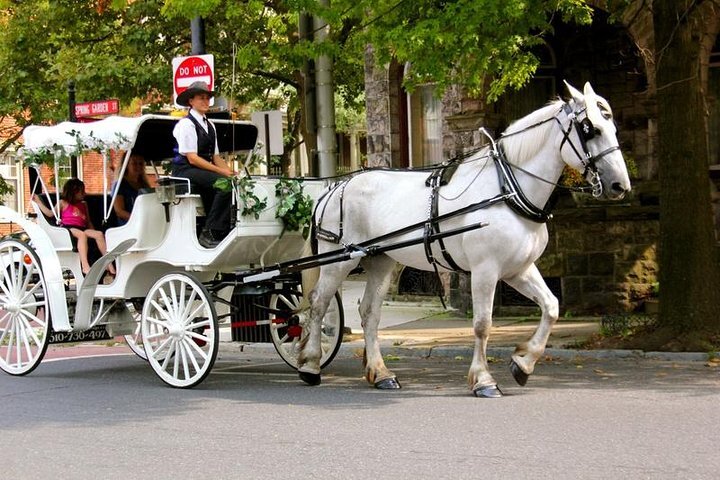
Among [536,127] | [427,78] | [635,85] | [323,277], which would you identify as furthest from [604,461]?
[635,85]

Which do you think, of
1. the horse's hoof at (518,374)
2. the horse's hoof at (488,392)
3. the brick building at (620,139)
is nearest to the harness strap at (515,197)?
the horse's hoof at (518,374)

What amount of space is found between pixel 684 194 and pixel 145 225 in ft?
18.4

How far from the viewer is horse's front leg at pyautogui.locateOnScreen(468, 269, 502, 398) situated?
9.19 meters

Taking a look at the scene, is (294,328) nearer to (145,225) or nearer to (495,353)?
(145,225)

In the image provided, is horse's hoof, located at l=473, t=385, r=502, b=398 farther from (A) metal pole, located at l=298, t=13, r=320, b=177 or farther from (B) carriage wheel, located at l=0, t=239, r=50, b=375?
(A) metal pole, located at l=298, t=13, r=320, b=177

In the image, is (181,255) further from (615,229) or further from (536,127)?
(615,229)

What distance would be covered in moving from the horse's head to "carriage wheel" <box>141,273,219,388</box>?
3492 millimetres

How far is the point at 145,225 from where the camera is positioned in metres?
10.7

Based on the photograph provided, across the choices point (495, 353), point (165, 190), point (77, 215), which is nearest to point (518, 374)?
point (495, 353)

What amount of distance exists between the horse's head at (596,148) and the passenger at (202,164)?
327 centimetres

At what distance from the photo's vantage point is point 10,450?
762cm

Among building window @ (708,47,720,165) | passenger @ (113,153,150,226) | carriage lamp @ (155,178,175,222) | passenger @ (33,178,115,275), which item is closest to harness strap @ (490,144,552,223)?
carriage lamp @ (155,178,175,222)

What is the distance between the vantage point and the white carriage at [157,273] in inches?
405

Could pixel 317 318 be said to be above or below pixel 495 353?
above
